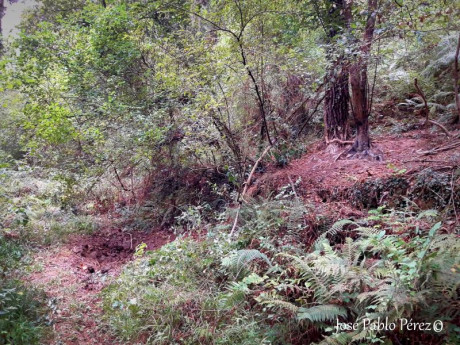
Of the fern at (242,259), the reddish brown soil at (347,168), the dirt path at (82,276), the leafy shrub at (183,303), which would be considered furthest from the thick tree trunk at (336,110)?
the dirt path at (82,276)

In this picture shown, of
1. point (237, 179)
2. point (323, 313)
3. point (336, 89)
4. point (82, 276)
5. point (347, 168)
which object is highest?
point (336, 89)

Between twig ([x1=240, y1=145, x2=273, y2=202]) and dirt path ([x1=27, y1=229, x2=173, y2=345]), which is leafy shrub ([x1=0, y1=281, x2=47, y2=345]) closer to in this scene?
dirt path ([x1=27, y1=229, x2=173, y2=345])

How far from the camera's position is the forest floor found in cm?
370

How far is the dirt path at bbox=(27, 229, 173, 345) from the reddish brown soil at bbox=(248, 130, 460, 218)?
2460 mm

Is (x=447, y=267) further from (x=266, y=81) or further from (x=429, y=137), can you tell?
(x=266, y=81)

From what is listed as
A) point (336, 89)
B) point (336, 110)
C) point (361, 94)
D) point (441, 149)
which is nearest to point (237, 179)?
point (336, 110)

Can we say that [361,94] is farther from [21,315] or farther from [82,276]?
[21,315]

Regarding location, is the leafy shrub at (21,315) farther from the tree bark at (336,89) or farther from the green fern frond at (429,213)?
the tree bark at (336,89)

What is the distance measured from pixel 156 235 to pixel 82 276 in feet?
5.83

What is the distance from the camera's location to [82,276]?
193 inches

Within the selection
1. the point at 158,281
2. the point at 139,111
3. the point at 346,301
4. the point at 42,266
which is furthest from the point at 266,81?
the point at 42,266

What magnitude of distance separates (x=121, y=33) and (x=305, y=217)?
22.0 feet

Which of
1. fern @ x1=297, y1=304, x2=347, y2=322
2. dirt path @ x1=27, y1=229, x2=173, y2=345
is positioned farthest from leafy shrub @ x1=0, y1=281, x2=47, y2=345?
fern @ x1=297, y1=304, x2=347, y2=322

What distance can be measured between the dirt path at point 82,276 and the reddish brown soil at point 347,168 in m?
2.46
